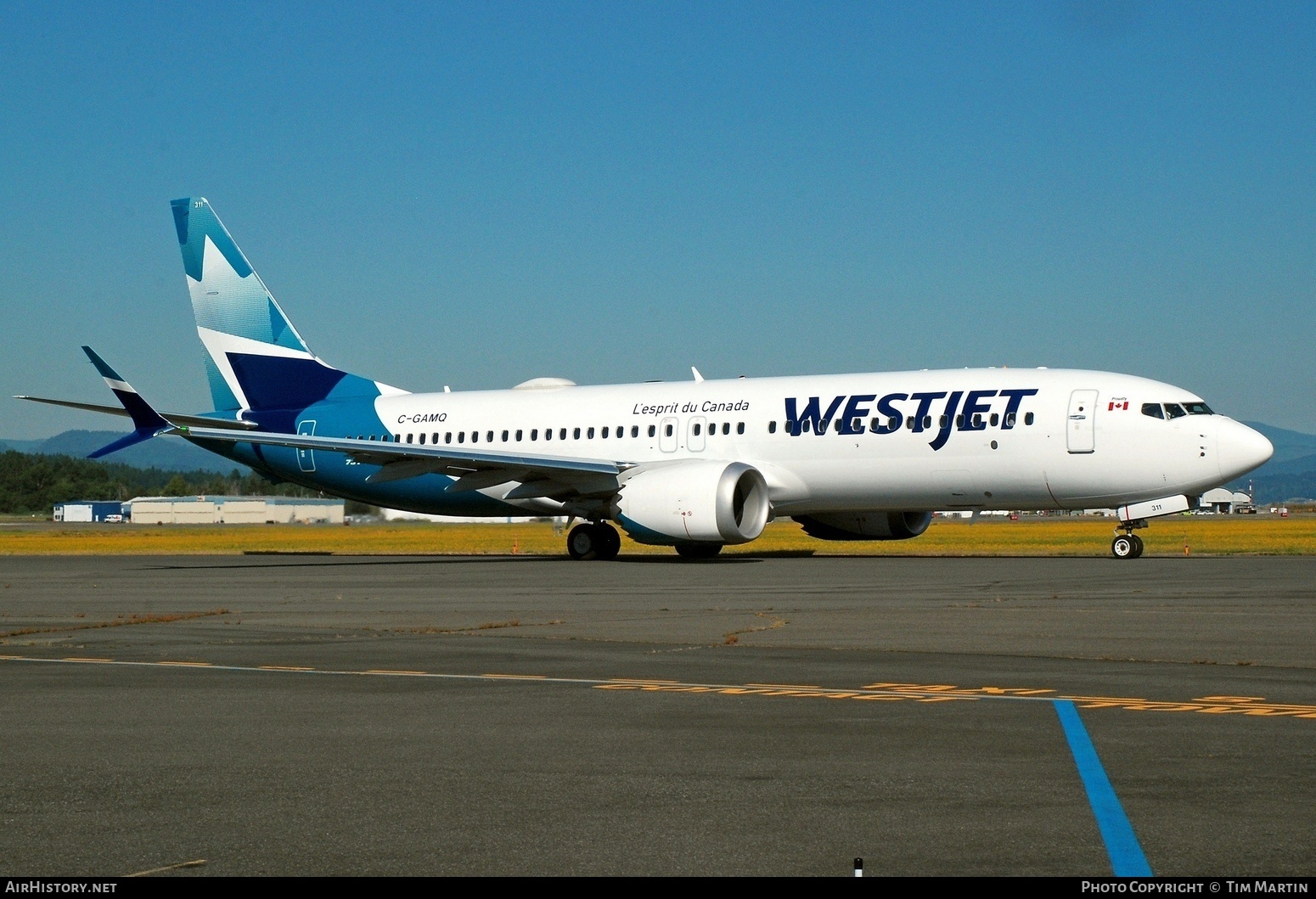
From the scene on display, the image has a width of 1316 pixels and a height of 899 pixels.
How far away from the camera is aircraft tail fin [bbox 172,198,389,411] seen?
4069cm

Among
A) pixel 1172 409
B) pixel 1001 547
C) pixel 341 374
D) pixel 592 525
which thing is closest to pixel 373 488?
pixel 341 374

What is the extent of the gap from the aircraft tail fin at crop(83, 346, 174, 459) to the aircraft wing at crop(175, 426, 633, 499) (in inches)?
25.4

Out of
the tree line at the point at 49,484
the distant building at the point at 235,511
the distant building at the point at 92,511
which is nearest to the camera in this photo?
the distant building at the point at 235,511

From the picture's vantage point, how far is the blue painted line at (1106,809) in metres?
5.65

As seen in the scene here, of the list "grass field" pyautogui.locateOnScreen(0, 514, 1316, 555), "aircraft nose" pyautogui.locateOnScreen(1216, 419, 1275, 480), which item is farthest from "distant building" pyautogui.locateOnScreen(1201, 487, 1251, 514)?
"aircraft nose" pyautogui.locateOnScreen(1216, 419, 1275, 480)

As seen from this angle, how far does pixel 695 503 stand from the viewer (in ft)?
102

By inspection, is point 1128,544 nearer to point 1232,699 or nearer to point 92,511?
point 1232,699

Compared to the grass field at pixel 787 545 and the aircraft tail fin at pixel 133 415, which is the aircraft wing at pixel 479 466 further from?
the grass field at pixel 787 545

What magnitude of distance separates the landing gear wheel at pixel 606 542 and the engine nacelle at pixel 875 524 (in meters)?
4.14

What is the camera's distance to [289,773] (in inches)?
307

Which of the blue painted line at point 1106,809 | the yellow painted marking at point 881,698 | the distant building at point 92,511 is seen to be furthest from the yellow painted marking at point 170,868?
the distant building at point 92,511

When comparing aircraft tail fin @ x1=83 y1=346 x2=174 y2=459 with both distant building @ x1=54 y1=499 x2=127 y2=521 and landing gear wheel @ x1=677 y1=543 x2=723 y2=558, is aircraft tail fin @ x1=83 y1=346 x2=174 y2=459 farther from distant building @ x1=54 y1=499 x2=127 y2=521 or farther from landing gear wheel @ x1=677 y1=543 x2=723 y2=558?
distant building @ x1=54 y1=499 x2=127 y2=521

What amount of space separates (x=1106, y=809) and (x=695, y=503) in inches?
962

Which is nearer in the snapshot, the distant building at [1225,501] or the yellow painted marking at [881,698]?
the yellow painted marking at [881,698]
